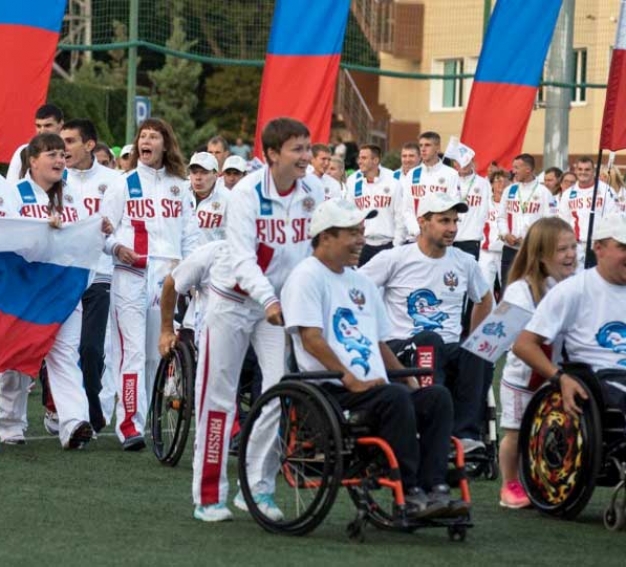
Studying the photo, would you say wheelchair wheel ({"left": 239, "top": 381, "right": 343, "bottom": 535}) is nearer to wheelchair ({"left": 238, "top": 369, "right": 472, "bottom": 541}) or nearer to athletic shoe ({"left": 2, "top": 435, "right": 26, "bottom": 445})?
wheelchair ({"left": 238, "top": 369, "right": 472, "bottom": 541})

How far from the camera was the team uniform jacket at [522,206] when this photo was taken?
21797 millimetres

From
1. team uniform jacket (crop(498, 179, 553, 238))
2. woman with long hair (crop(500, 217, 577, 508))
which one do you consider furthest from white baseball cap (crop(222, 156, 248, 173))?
team uniform jacket (crop(498, 179, 553, 238))

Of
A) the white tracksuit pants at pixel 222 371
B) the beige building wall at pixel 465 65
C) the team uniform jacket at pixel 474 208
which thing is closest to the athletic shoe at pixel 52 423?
the white tracksuit pants at pixel 222 371

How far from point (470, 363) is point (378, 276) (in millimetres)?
713

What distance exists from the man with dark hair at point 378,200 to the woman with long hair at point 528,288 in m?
10.6

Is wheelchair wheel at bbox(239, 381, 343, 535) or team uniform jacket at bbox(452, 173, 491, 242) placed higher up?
team uniform jacket at bbox(452, 173, 491, 242)

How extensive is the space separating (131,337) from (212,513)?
10.3ft

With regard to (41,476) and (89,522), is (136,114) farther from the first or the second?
(89,522)

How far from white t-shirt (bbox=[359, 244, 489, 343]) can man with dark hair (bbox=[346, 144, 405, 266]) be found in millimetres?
9576

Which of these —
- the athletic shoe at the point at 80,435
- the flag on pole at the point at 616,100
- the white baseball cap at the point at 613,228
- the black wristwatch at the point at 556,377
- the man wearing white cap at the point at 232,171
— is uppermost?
the flag on pole at the point at 616,100

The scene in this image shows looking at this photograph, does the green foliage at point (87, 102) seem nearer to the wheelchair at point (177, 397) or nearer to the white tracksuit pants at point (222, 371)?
the wheelchair at point (177, 397)

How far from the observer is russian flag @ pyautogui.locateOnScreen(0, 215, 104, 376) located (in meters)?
10.8

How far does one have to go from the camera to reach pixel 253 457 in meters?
7.95

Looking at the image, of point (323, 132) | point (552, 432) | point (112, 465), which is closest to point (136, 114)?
point (323, 132)
